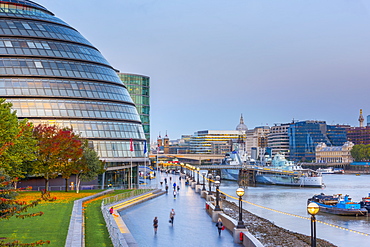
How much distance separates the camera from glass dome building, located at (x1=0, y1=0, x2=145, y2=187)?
75625 mm

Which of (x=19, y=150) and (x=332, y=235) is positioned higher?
(x=19, y=150)

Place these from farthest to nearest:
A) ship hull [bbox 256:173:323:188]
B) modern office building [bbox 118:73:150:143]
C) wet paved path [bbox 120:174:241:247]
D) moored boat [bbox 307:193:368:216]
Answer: modern office building [bbox 118:73:150:143] < ship hull [bbox 256:173:323:188] < moored boat [bbox 307:193:368:216] < wet paved path [bbox 120:174:241:247]

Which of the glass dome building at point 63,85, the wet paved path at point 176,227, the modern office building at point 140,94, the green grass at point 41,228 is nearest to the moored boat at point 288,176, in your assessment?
the modern office building at point 140,94

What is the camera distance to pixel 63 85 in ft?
256

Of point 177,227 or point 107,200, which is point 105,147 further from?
point 177,227

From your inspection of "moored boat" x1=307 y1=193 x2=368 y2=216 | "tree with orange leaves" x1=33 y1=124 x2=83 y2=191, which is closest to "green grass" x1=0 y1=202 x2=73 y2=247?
"tree with orange leaves" x1=33 y1=124 x2=83 y2=191

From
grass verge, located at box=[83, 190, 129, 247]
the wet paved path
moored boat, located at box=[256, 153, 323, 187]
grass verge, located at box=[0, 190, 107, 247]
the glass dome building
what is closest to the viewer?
grass verge, located at box=[0, 190, 107, 247]

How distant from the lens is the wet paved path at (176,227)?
35906 mm

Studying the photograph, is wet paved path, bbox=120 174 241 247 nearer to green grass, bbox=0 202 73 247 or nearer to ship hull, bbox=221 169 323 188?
green grass, bbox=0 202 73 247

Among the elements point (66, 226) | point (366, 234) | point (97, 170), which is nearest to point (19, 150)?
point (66, 226)

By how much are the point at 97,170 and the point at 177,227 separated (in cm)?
2632

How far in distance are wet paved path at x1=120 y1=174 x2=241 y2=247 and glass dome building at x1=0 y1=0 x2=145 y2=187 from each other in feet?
65.3

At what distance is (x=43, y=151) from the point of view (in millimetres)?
59969

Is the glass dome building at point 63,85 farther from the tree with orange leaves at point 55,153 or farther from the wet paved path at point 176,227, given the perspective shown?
the wet paved path at point 176,227
